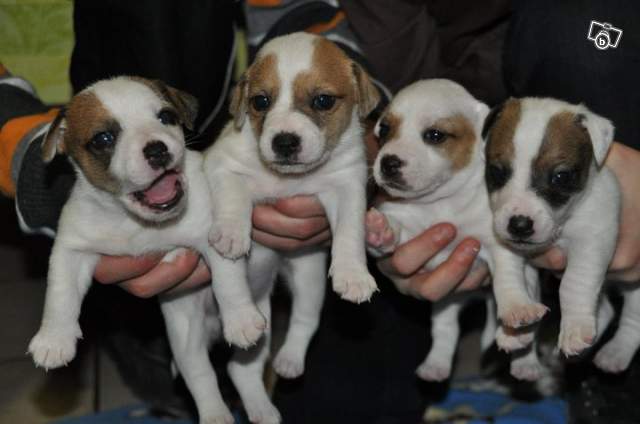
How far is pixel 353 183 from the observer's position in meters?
2.72

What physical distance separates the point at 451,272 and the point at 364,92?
0.68 metres

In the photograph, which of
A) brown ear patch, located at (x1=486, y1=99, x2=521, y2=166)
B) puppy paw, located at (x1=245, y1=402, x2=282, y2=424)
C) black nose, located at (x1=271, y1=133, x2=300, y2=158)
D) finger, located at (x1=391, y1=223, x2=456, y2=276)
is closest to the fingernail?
finger, located at (x1=391, y1=223, x2=456, y2=276)

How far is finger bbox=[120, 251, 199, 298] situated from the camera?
8.82ft

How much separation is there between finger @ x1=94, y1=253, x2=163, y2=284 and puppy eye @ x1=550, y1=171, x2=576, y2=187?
1293 millimetres

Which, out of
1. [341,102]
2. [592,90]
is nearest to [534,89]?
[592,90]

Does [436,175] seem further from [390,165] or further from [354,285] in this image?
[354,285]

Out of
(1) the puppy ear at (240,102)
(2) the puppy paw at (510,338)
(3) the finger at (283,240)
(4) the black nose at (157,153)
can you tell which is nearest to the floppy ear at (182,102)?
(1) the puppy ear at (240,102)

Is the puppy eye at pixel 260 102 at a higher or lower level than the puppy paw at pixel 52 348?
higher

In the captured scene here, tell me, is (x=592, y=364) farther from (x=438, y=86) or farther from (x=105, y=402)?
(x=105, y=402)

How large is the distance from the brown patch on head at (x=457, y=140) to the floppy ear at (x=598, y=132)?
371mm

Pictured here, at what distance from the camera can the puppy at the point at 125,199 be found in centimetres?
234

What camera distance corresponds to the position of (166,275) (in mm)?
2686

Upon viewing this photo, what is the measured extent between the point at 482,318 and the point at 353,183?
1.86 metres

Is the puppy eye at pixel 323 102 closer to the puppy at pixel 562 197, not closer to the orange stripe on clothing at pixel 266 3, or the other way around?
the puppy at pixel 562 197
